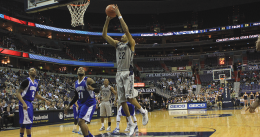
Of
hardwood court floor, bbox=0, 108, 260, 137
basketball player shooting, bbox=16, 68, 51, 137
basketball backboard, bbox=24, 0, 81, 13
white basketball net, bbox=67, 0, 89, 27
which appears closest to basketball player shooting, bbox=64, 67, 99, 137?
basketball player shooting, bbox=16, 68, 51, 137

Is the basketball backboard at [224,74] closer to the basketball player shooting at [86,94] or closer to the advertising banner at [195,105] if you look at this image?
the advertising banner at [195,105]

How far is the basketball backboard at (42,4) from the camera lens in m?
9.43

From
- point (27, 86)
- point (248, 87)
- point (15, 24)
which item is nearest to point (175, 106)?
point (248, 87)

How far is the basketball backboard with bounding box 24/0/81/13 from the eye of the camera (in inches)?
371

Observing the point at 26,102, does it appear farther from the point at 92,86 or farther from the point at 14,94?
the point at 14,94

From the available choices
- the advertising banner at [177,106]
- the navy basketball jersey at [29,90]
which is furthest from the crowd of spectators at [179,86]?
the navy basketball jersey at [29,90]

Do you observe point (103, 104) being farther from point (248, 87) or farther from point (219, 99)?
point (248, 87)

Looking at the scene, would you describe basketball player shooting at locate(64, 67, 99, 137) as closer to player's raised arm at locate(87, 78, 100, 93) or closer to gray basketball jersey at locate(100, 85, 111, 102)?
player's raised arm at locate(87, 78, 100, 93)

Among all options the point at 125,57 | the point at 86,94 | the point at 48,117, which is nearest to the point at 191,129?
the point at 125,57

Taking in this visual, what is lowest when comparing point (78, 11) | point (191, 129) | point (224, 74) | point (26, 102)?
point (191, 129)

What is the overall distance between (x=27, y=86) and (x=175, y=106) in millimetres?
23564

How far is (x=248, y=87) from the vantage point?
119ft

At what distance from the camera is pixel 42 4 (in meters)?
9.77

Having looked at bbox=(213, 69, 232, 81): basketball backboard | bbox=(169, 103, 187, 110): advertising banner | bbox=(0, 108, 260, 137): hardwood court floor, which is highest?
bbox=(213, 69, 232, 81): basketball backboard
